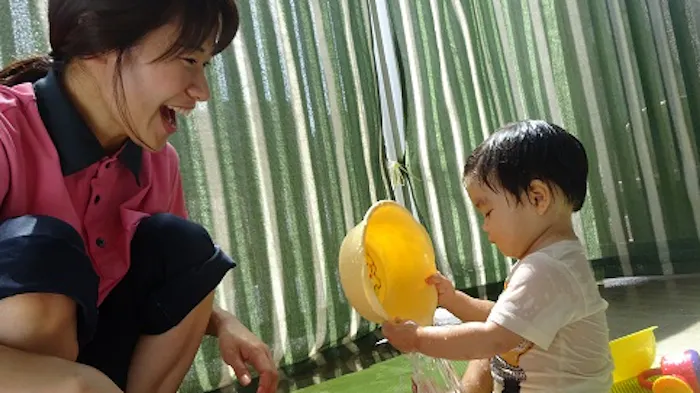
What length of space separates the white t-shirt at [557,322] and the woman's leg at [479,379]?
0.13m

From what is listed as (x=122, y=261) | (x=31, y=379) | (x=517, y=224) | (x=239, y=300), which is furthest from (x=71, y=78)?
(x=239, y=300)

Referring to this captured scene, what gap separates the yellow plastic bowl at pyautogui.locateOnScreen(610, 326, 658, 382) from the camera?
0.98 metres

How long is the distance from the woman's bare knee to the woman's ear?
552 mm

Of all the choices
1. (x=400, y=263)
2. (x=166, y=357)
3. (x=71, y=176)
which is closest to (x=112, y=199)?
(x=71, y=176)

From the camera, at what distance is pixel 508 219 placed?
0.89 m

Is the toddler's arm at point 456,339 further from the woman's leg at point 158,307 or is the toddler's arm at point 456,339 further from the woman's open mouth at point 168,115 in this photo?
the woman's open mouth at point 168,115

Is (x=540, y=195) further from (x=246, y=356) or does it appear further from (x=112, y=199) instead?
(x=112, y=199)

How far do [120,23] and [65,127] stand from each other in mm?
122

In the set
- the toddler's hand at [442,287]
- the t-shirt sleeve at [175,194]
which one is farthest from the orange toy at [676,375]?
the t-shirt sleeve at [175,194]

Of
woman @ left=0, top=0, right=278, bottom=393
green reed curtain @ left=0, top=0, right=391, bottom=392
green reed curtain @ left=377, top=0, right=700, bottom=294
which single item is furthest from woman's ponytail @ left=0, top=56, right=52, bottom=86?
green reed curtain @ left=377, top=0, right=700, bottom=294

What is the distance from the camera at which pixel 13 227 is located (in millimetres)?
579

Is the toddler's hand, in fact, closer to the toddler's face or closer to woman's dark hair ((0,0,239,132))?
the toddler's face

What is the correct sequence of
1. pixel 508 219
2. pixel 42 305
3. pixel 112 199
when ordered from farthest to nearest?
pixel 508 219
pixel 112 199
pixel 42 305

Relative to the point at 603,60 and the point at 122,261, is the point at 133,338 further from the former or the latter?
the point at 603,60
